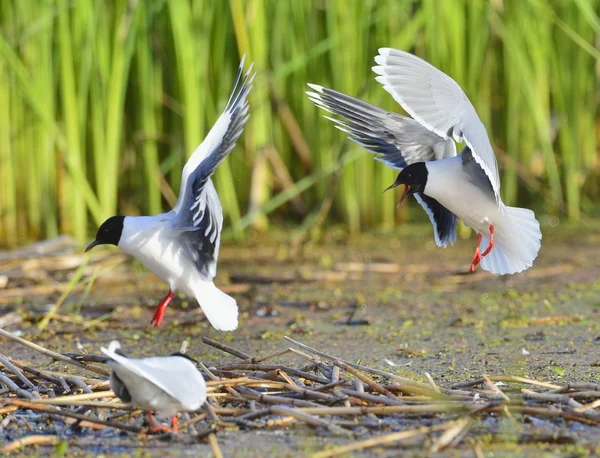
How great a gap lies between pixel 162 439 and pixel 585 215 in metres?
6.22

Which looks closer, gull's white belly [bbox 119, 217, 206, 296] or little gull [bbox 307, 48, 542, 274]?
little gull [bbox 307, 48, 542, 274]

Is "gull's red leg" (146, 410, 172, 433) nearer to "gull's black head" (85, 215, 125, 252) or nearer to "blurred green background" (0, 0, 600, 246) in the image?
"gull's black head" (85, 215, 125, 252)

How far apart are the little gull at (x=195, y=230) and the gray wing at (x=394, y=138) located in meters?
0.51

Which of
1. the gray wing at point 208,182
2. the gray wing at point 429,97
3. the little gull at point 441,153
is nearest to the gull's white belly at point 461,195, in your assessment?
the little gull at point 441,153

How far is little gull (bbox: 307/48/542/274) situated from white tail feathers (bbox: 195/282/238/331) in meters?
0.85

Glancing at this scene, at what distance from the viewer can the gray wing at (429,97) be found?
13.8 ft

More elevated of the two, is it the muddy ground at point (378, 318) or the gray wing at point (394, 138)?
the gray wing at point (394, 138)

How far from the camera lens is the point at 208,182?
4242mm

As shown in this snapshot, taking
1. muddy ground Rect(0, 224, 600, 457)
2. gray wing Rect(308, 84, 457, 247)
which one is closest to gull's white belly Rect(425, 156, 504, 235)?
gray wing Rect(308, 84, 457, 247)

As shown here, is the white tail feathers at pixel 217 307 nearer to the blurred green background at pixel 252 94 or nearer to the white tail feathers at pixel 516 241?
the white tail feathers at pixel 516 241

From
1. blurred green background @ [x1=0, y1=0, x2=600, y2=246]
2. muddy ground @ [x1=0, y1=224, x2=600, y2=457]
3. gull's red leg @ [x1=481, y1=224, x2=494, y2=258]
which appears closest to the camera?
muddy ground @ [x1=0, y1=224, x2=600, y2=457]

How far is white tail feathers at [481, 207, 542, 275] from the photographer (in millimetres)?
4852

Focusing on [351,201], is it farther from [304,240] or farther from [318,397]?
[318,397]

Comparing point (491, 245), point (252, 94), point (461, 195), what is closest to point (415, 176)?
point (461, 195)
